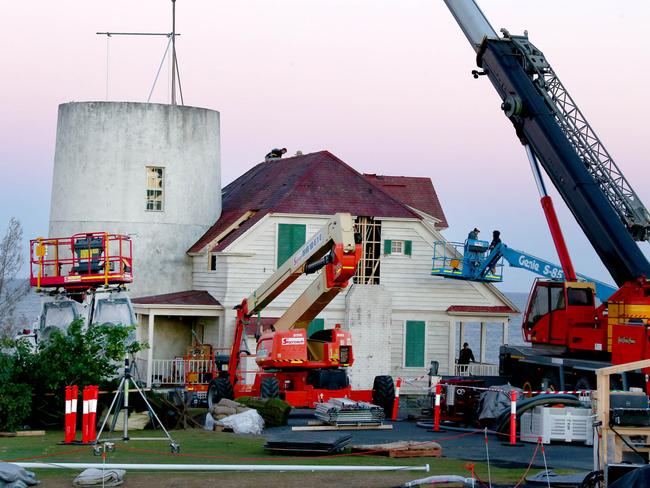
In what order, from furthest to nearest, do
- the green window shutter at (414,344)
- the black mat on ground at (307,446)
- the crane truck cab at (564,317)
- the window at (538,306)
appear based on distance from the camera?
the green window shutter at (414,344)
the window at (538,306)
the crane truck cab at (564,317)
the black mat on ground at (307,446)

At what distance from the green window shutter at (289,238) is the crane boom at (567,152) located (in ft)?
27.3

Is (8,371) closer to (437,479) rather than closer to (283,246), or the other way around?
(437,479)

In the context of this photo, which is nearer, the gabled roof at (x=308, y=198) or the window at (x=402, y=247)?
the gabled roof at (x=308, y=198)

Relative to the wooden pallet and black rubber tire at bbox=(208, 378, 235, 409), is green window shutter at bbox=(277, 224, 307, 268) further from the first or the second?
the wooden pallet

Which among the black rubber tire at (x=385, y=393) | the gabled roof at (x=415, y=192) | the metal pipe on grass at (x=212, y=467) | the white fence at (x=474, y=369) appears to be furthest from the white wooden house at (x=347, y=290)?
Answer: the metal pipe on grass at (x=212, y=467)

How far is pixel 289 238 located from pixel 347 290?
2.48 metres

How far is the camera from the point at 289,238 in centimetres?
4144

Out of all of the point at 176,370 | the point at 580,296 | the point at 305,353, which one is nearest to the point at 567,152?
the point at 580,296

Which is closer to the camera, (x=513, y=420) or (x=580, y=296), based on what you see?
(x=513, y=420)

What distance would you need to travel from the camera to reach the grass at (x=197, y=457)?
2091 centimetres

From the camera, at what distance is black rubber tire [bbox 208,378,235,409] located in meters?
32.0

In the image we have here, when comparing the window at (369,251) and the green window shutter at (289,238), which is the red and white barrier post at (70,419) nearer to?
the green window shutter at (289,238)

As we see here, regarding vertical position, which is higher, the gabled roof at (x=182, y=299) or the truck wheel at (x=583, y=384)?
the gabled roof at (x=182, y=299)

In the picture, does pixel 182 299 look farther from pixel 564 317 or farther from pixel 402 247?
pixel 564 317
